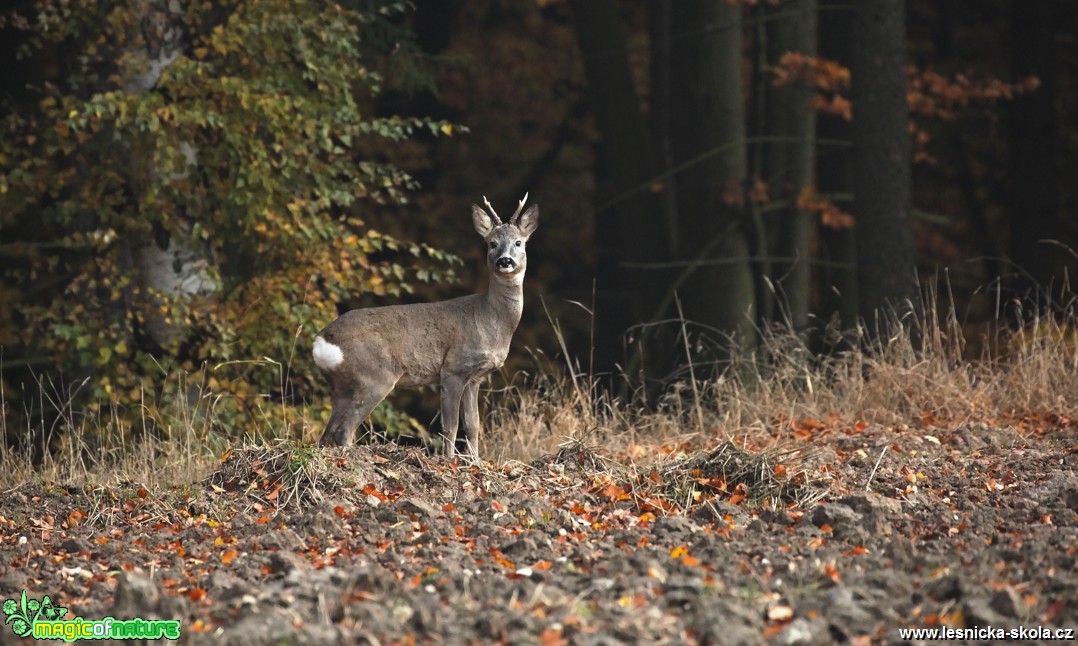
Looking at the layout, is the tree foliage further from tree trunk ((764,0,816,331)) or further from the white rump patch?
tree trunk ((764,0,816,331))

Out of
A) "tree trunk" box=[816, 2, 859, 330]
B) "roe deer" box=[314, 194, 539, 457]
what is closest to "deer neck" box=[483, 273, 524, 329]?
"roe deer" box=[314, 194, 539, 457]

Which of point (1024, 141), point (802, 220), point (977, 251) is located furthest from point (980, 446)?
point (977, 251)

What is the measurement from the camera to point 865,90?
1162 cm

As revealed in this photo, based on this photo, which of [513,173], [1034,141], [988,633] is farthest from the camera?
[513,173]

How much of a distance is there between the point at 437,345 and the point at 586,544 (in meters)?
2.07

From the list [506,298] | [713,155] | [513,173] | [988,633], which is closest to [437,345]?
[506,298]

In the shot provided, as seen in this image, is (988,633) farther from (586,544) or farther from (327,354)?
(327,354)

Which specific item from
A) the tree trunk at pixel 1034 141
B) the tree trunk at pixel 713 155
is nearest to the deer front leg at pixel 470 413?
the tree trunk at pixel 713 155

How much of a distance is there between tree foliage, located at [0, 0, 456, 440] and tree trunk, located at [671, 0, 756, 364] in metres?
4.64

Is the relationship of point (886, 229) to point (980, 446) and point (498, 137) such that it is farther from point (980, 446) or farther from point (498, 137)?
point (498, 137)

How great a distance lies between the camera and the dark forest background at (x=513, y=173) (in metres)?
9.95

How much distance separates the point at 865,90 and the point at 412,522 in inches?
276

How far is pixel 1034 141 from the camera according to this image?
1683cm

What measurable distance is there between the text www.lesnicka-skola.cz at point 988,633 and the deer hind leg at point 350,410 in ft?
11.7
